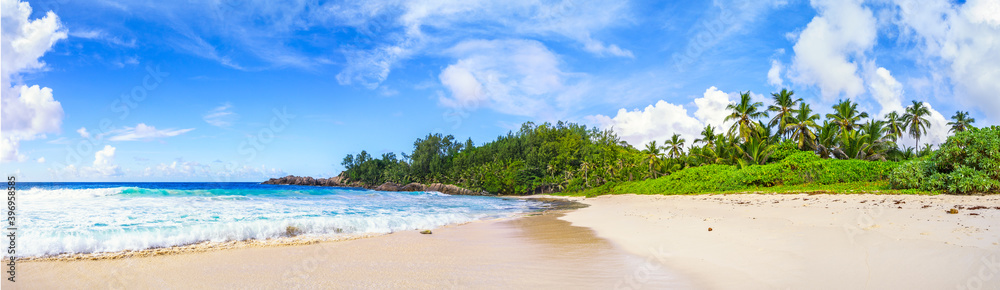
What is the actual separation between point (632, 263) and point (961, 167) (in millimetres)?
15315

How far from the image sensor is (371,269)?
565 cm

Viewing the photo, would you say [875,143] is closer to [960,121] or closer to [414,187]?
[960,121]

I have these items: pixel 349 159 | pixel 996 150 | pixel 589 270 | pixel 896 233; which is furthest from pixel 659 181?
pixel 349 159

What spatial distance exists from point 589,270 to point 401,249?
3.51m

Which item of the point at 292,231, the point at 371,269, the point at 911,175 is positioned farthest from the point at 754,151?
the point at 371,269

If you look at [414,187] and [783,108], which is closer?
[783,108]

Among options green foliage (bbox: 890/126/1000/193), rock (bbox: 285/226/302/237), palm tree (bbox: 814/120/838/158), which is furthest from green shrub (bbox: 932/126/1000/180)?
palm tree (bbox: 814/120/838/158)

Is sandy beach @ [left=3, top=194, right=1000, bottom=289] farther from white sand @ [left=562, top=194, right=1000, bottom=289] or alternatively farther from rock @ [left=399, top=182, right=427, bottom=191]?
rock @ [left=399, top=182, right=427, bottom=191]

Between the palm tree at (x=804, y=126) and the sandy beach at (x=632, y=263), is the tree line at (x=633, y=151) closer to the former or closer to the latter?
the palm tree at (x=804, y=126)

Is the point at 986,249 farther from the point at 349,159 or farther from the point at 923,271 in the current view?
the point at 349,159

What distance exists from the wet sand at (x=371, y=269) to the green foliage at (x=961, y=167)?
534 inches

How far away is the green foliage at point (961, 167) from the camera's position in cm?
1281

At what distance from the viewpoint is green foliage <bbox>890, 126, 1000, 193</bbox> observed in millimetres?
12812

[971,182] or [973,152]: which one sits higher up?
[973,152]
